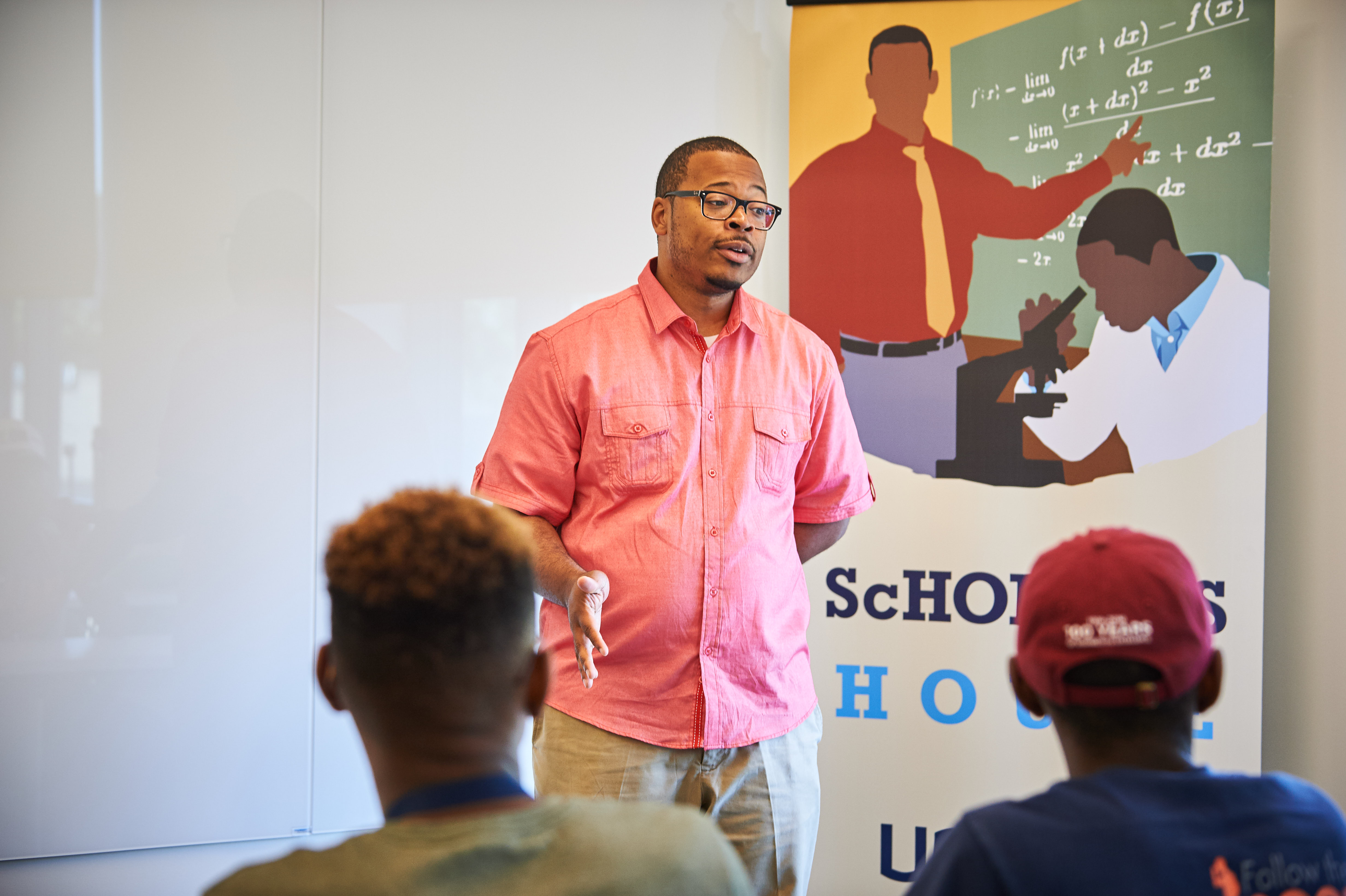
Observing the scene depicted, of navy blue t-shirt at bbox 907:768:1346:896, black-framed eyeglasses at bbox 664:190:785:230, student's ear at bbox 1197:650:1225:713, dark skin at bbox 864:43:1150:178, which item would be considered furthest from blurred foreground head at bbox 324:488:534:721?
dark skin at bbox 864:43:1150:178

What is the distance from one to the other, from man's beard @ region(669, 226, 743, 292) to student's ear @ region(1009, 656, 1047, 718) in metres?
1.02

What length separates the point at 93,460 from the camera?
2.66 m

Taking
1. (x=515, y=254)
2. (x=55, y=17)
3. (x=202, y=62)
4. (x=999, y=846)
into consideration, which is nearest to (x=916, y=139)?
(x=515, y=254)

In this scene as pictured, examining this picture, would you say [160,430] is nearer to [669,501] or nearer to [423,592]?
[669,501]

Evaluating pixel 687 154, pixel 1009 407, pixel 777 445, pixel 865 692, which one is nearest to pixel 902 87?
pixel 1009 407

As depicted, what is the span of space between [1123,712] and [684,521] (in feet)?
3.09

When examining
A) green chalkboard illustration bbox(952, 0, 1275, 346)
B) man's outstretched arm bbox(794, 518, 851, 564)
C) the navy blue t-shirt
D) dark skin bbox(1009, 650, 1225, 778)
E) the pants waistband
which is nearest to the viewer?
the navy blue t-shirt

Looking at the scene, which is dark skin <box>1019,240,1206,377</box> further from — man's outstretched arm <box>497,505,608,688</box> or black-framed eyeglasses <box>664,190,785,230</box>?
man's outstretched arm <box>497,505,608,688</box>

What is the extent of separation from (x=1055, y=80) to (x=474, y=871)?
103 inches

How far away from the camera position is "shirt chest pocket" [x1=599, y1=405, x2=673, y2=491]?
1804 mm

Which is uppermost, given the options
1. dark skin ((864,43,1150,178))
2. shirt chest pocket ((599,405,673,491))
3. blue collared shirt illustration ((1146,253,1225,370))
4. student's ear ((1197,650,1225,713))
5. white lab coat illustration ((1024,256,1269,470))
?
dark skin ((864,43,1150,178))

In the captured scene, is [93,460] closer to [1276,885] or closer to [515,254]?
[515,254]

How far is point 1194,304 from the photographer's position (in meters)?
→ 2.59

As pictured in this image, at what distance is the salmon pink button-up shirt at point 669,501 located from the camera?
176cm
